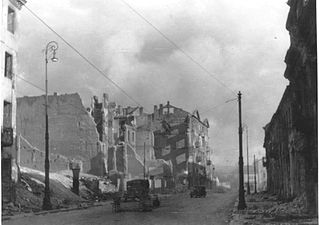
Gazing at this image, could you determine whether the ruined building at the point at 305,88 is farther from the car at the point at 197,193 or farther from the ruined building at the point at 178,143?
the ruined building at the point at 178,143

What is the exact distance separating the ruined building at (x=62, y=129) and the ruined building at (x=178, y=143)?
22617mm

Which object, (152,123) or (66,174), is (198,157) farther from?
(66,174)

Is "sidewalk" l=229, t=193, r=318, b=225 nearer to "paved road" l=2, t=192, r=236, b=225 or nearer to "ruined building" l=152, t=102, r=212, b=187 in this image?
"paved road" l=2, t=192, r=236, b=225

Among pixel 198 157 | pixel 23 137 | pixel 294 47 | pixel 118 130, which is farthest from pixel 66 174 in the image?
pixel 198 157

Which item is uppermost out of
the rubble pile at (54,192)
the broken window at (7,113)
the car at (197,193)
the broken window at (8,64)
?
the broken window at (8,64)

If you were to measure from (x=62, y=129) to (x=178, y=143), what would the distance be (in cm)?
3143

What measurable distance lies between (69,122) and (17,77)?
28.9 m

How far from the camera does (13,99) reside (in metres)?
30.1

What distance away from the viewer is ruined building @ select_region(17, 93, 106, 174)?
190ft

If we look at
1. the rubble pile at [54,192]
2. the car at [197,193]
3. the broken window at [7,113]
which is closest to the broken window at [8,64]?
the broken window at [7,113]

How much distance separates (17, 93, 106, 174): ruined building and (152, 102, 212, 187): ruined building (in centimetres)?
2262

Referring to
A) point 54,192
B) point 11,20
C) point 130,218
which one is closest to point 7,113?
point 11,20

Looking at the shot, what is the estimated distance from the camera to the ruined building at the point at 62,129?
57969 millimetres

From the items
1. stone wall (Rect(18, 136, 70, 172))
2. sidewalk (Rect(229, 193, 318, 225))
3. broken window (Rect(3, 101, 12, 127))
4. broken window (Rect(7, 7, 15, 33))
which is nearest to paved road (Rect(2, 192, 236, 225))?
sidewalk (Rect(229, 193, 318, 225))
